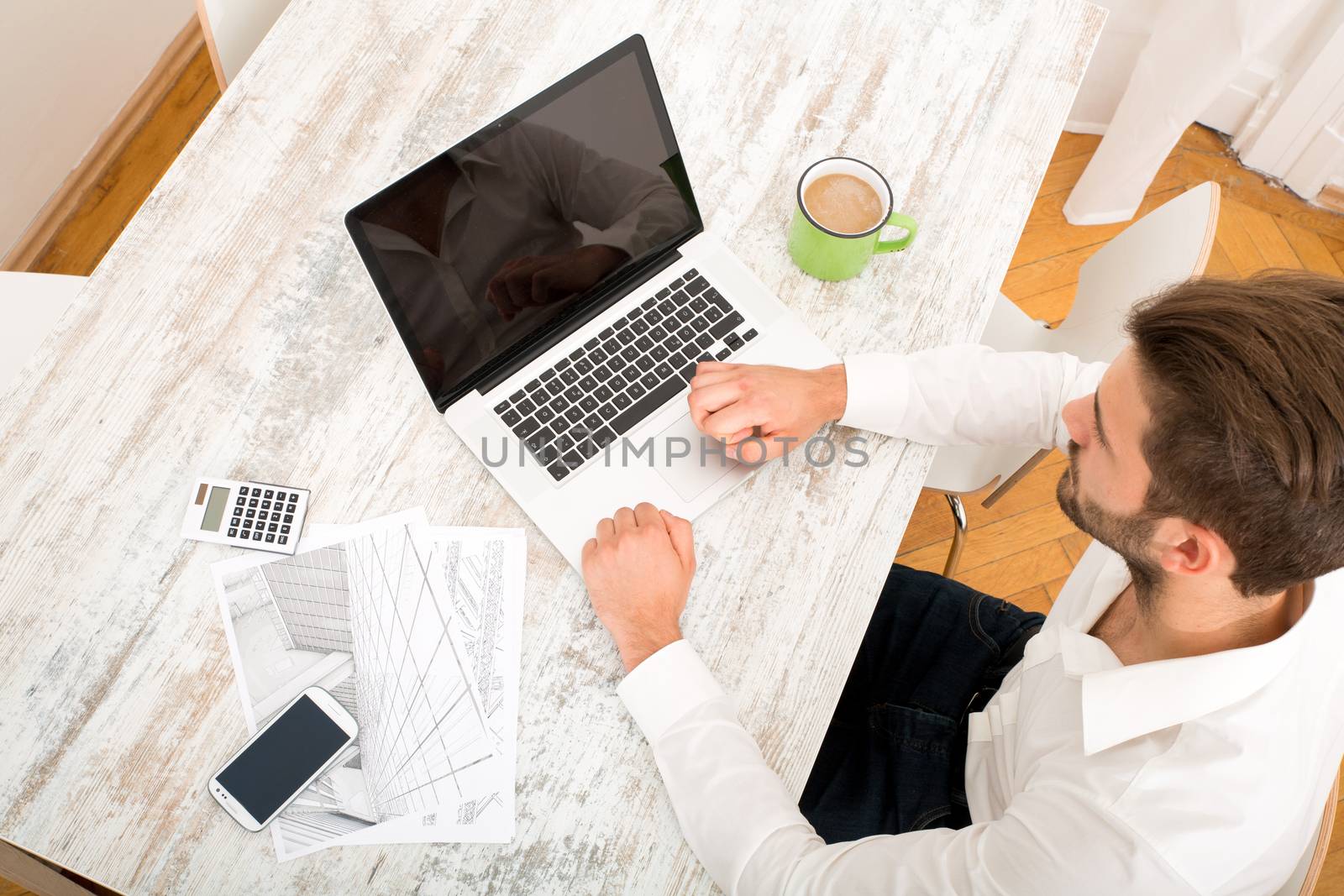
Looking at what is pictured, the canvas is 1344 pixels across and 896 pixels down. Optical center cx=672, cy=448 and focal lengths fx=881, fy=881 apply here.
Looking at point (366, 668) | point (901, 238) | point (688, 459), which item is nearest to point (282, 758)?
point (366, 668)

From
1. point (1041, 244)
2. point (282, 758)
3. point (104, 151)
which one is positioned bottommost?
point (104, 151)

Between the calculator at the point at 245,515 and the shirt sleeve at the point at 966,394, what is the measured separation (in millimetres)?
611

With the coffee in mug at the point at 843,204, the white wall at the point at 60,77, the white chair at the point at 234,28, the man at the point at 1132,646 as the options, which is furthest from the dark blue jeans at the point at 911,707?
the white wall at the point at 60,77

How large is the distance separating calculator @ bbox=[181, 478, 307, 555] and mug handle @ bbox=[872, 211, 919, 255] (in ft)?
2.34

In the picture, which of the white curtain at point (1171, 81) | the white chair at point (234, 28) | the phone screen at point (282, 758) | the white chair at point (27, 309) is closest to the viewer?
the phone screen at point (282, 758)

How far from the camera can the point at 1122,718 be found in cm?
80

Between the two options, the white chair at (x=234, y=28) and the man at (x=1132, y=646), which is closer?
the man at (x=1132, y=646)

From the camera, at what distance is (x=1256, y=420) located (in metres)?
0.73

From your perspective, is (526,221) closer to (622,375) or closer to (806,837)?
(622,375)

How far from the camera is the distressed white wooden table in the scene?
2.74 feet

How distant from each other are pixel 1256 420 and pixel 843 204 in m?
0.49

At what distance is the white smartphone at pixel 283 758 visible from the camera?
2.71 ft

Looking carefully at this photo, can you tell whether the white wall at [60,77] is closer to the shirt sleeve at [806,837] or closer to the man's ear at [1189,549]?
the shirt sleeve at [806,837]

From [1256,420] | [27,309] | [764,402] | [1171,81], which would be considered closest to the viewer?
[1256,420]
